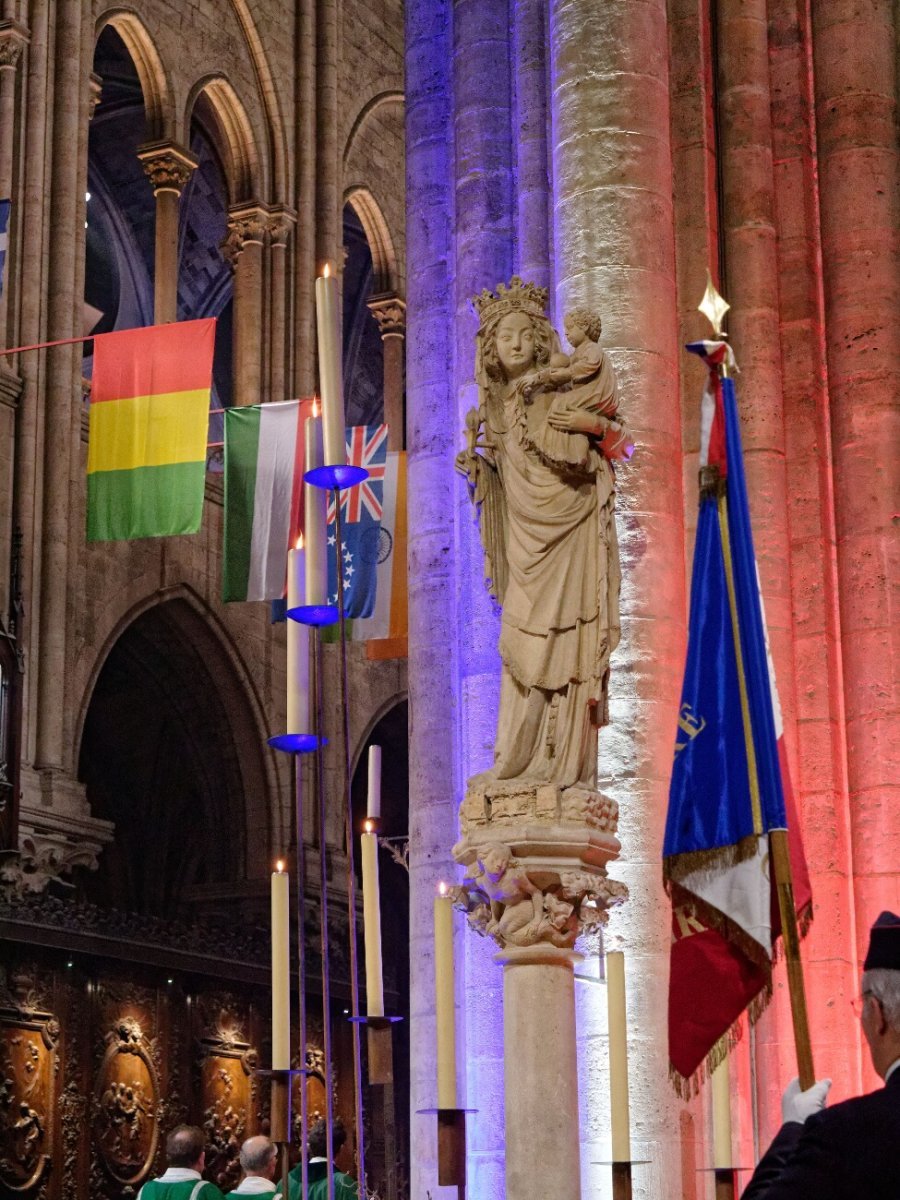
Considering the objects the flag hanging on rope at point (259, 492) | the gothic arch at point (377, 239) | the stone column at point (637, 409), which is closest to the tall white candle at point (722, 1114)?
the stone column at point (637, 409)

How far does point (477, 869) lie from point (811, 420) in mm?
3312

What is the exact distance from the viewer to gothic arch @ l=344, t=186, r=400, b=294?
2335cm

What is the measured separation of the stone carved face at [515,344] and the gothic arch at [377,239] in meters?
17.4

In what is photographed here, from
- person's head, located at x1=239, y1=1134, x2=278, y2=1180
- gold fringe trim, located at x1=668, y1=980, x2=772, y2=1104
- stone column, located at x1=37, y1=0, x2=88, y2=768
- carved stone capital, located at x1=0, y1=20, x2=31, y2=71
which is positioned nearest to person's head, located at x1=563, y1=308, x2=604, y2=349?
gold fringe trim, located at x1=668, y1=980, x2=772, y2=1104

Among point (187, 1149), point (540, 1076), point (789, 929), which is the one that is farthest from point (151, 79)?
point (789, 929)

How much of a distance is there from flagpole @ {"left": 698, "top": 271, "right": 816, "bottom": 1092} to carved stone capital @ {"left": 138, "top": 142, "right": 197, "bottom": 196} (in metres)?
15.6

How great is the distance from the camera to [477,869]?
226 inches

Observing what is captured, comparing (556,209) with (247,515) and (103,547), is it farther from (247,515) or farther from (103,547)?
(103,547)

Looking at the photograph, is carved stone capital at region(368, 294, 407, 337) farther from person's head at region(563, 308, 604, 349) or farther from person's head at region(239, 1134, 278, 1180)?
person's head at region(563, 308, 604, 349)

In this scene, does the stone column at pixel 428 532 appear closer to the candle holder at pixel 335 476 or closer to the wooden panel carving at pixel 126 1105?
Answer: the candle holder at pixel 335 476

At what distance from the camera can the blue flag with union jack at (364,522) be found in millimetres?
14547

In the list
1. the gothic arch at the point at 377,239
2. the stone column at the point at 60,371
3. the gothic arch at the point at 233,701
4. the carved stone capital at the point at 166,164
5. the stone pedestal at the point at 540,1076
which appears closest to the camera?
the stone pedestal at the point at 540,1076

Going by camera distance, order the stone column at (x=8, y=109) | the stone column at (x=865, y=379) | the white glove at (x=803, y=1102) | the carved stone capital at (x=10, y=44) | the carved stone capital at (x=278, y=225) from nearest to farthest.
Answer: the white glove at (x=803, y=1102) → the stone column at (x=865, y=379) → the stone column at (x=8, y=109) → the carved stone capital at (x=10, y=44) → the carved stone capital at (x=278, y=225)

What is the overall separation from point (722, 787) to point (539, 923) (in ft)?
3.09
